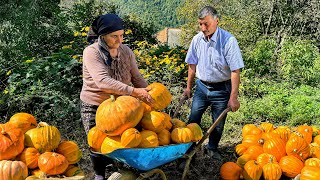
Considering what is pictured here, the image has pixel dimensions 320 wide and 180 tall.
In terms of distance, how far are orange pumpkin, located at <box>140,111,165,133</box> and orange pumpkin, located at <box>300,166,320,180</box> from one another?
5.54 feet

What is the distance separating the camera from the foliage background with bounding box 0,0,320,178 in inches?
209

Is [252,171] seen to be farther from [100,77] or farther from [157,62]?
[157,62]

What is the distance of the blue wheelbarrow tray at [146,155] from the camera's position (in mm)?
2557

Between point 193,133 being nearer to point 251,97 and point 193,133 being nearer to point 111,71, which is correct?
point 111,71

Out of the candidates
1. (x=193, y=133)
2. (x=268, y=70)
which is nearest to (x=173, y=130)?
(x=193, y=133)

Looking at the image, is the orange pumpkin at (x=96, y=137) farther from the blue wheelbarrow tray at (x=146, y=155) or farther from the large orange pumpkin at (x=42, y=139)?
the large orange pumpkin at (x=42, y=139)

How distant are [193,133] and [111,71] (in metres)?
0.85

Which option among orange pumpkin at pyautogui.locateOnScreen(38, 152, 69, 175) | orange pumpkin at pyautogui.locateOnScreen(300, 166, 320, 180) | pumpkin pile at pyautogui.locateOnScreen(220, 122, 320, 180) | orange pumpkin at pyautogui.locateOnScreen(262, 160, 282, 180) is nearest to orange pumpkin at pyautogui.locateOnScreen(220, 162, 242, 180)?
pumpkin pile at pyautogui.locateOnScreen(220, 122, 320, 180)

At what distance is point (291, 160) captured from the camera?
3883 mm

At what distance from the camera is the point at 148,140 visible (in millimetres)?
2650

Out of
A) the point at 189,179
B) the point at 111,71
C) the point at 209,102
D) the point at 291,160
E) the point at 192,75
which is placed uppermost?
the point at 111,71

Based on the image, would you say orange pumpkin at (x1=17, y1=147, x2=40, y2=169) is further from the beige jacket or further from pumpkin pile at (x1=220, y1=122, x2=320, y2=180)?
pumpkin pile at (x1=220, y1=122, x2=320, y2=180)

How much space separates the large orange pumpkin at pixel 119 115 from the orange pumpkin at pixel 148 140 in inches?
4.3

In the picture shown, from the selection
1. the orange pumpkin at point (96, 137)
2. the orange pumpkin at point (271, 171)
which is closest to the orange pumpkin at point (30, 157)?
the orange pumpkin at point (96, 137)
